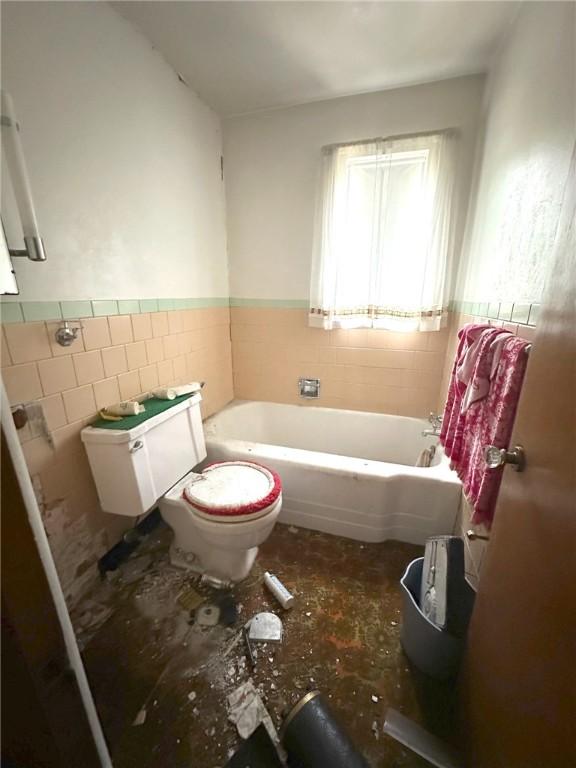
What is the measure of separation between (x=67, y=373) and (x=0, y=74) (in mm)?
895

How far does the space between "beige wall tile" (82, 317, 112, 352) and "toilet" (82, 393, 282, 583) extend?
335 millimetres

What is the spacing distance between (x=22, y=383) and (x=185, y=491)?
677mm

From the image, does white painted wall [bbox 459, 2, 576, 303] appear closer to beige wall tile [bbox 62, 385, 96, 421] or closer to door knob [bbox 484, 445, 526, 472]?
door knob [bbox 484, 445, 526, 472]

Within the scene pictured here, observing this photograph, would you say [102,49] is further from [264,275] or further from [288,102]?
[264,275]

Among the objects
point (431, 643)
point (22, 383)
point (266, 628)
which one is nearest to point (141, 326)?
point (22, 383)

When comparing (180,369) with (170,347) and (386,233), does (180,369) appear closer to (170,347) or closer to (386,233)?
(170,347)

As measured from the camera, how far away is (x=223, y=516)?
3.67 feet

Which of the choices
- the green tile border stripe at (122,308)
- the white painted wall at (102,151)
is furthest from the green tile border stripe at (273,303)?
the white painted wall at (102,151)

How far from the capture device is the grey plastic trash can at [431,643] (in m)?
0.88

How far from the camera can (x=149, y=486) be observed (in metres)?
1.21

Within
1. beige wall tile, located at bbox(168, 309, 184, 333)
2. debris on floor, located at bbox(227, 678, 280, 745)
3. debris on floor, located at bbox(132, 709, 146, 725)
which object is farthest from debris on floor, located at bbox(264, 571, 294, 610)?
beige wall tile, located at bbox(168, 309, 184, 333)

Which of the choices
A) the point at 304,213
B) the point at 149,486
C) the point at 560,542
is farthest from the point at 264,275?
the point at 560,542

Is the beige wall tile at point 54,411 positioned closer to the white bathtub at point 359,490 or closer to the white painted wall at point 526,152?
the white bathtub at point 359,490

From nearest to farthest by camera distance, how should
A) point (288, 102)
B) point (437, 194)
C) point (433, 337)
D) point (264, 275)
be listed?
point (437, 194)
point (288, 102)
point (433, 337)
point (264, 275)
